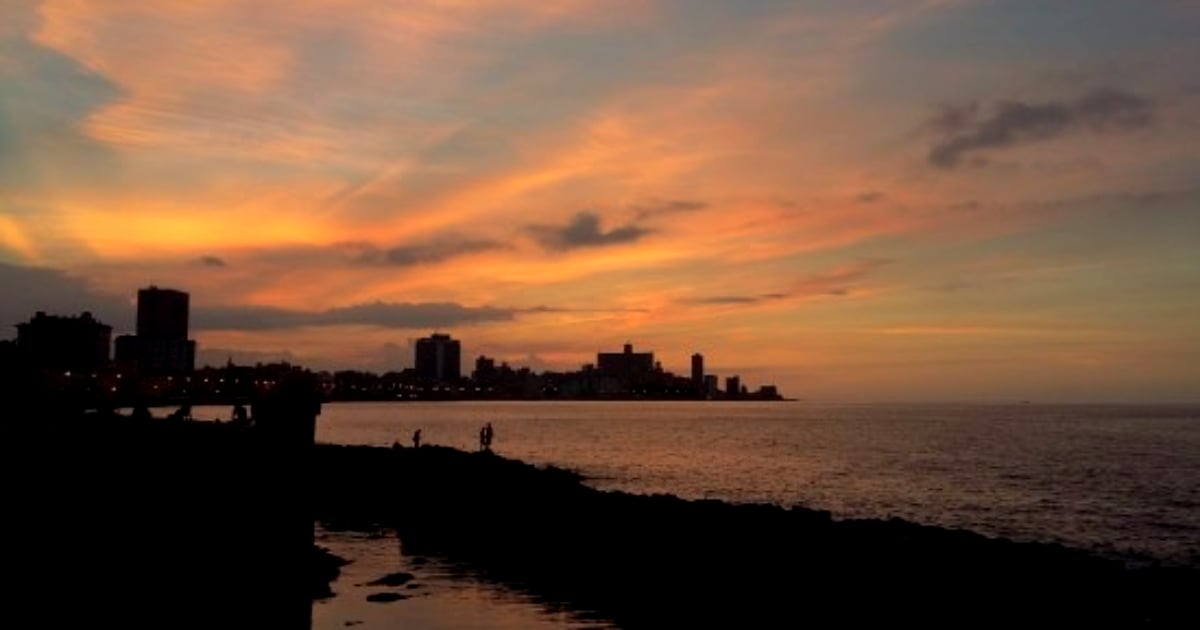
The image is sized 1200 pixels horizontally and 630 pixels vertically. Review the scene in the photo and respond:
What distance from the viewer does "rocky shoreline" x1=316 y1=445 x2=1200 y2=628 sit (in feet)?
81.1

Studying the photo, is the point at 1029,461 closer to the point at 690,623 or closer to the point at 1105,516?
the point at 1105,516

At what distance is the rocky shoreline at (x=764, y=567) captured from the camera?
81.1 feet

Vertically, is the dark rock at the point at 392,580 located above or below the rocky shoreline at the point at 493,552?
below

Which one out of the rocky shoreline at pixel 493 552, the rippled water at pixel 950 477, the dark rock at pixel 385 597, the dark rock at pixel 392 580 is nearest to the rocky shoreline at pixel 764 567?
the rocky shoreline at pixel 493 552

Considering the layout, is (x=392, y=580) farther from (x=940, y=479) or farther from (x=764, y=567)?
(x=940, y=479)

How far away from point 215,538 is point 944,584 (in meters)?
18.9

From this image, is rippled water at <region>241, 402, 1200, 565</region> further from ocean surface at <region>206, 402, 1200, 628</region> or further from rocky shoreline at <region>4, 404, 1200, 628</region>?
rocky shoreline at <region>4, 404, 1200, 628</region>

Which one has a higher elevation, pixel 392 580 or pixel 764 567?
pixel 764 567

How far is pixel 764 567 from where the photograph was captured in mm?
29359

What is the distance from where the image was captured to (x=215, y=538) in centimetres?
1736

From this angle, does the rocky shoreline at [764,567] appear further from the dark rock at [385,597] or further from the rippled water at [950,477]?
the rippled water at [950,477]

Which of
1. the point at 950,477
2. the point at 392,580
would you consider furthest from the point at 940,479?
the point at 392,580

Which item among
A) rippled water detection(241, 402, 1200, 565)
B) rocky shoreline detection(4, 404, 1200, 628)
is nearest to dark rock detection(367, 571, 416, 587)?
rocky shoreline detection(4, 404, 1200, 628)

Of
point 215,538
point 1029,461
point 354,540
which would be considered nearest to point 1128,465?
point 1029,461
